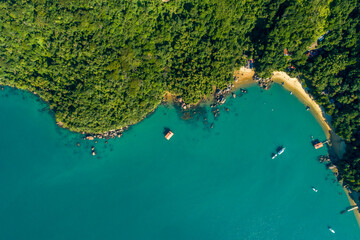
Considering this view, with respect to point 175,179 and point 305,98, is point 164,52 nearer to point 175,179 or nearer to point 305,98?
point 175,179

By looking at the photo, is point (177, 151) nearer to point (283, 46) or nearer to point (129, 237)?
point (129, 237)

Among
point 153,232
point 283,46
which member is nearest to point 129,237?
point 153,232

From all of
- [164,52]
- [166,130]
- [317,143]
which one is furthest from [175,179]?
[317,143]

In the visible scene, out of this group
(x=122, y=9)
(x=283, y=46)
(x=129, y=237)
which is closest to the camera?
(x=122, y=9)

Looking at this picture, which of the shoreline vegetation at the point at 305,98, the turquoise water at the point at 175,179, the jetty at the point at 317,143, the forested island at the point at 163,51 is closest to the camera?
the forested island at the point at 163,51

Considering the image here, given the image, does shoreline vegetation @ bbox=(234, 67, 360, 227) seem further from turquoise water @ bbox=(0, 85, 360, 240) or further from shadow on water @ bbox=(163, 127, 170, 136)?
shadow on water @ bbox=(163, 127, 170, 136)

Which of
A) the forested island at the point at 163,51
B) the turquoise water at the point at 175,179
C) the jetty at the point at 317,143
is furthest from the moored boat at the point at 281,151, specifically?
the forested island at the point at 163,51

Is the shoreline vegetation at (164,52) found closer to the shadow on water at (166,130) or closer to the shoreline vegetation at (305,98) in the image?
the shoreline vegetation at (305,98)
